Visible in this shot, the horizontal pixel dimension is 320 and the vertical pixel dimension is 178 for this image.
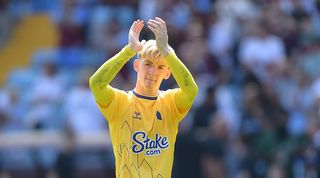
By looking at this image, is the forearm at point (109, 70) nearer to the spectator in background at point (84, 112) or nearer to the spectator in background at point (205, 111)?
the spectator in background at point (205, 111)

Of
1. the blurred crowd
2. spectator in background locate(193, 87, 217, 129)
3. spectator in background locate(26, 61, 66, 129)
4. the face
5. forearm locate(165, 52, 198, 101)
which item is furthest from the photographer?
spectator in background locate(26, 61, 66, 129)

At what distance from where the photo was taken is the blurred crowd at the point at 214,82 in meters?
15.0

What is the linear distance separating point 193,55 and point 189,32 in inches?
29.3

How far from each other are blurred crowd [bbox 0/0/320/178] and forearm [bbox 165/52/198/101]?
4.72 metres

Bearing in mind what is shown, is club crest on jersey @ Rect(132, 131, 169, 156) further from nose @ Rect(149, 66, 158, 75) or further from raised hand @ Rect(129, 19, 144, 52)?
raised hand @ Rect(129, 19, 144, 52)

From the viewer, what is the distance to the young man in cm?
842

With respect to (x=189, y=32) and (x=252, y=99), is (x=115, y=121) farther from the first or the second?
(x=189, y=32)

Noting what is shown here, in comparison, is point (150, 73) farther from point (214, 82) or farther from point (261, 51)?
point (261, 51)

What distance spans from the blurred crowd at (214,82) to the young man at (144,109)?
463 cm

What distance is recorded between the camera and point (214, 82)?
1647 centimetres

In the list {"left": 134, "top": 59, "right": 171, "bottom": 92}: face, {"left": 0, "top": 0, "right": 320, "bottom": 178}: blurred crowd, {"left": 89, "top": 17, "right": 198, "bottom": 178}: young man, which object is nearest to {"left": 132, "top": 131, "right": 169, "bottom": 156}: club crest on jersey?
{"left": 89, "top": 17, "right": 198, "bottom": 178}: young man

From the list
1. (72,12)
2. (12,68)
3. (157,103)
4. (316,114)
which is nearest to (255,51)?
(316,114)

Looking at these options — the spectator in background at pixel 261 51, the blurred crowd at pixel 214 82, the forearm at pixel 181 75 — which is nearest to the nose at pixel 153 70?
the forearm at pixel 181 75

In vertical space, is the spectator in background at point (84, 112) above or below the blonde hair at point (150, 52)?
below
